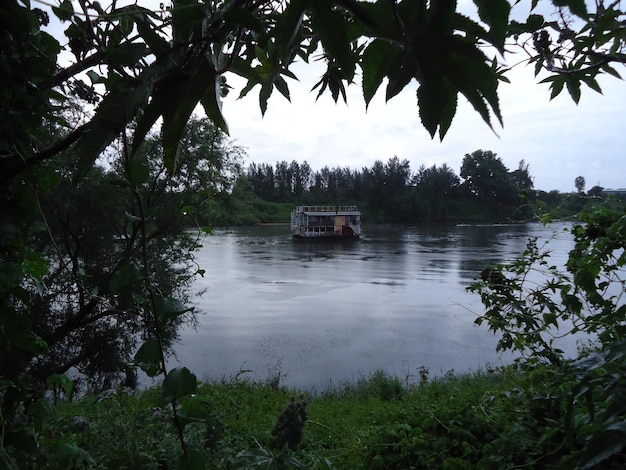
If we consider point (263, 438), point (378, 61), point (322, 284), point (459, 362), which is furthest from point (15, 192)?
point (322, 284)

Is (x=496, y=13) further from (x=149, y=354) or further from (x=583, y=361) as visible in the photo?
(x=583, y=361)

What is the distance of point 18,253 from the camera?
57 cm

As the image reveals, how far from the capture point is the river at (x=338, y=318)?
6375 millimetres

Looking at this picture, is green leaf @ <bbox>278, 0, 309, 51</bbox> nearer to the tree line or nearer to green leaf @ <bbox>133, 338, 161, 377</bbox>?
green leaf @ <bbox>133, 338, 161, 377</bbox>

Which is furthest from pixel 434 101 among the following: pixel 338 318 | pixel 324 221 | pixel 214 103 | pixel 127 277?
pixel 324 221

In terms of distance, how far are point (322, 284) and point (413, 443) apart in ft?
36.7

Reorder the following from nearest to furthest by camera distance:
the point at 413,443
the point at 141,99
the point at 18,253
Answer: the point at 141,99
the point at 18,253
the point at 413,443

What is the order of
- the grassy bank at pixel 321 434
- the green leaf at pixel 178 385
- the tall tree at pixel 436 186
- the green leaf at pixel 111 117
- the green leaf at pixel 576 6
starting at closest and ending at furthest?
1. the green leaf at pixel 111 117
2. the green leaf at pixel 178 385
3. the green leaf at pixel 576 6
4. the grassy bank at pixel 321 434
5. the tall tree at pixel 436 186

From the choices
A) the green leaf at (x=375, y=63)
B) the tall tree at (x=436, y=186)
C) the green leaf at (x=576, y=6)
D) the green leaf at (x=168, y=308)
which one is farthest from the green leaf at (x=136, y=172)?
the tall tree at (x=436, y=186)

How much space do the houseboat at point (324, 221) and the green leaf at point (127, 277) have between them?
79.1ft

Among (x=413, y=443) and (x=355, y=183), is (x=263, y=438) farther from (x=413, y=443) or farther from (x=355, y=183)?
(x=355, y=183)

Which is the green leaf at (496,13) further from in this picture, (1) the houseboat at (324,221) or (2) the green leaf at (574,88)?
(1) the houseboat at (324,221)

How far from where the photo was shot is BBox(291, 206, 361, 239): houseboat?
2481 cm

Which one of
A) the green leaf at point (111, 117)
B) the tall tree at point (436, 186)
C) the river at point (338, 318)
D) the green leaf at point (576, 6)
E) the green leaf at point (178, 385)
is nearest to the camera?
the green leaf at point (111, 117)
